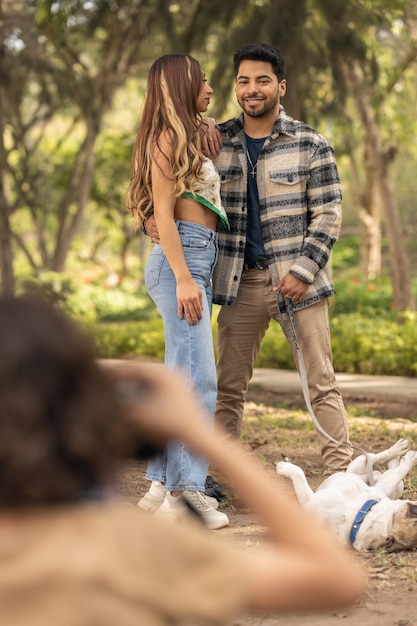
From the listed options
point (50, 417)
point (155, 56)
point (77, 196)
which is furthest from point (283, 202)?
point (77, 196)

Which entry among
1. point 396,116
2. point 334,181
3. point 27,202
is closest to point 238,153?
point 334,181

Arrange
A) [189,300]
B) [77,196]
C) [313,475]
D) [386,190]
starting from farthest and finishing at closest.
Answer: [77,196] < [386,190] < [313,475] < [189,300]

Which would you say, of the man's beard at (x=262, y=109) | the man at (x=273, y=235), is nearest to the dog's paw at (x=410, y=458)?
the man at (x=273, y=235)

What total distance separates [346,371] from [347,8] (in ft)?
14.8

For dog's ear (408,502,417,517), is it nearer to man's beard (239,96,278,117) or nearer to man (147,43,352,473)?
man (147,43,352,473)

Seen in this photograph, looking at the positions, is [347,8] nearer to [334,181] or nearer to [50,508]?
[334,181]

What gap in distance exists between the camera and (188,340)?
4.56 m

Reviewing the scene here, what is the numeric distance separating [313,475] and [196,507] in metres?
1.22

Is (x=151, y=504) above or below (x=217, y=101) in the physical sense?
below

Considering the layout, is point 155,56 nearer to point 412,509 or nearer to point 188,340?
point 188,340

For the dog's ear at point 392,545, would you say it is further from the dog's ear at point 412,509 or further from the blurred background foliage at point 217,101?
the blurred background foliage at point 217,101

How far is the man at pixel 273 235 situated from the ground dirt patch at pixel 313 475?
2.05 ft

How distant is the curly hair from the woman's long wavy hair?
327cm

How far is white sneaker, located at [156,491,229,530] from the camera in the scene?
14.6 feet
